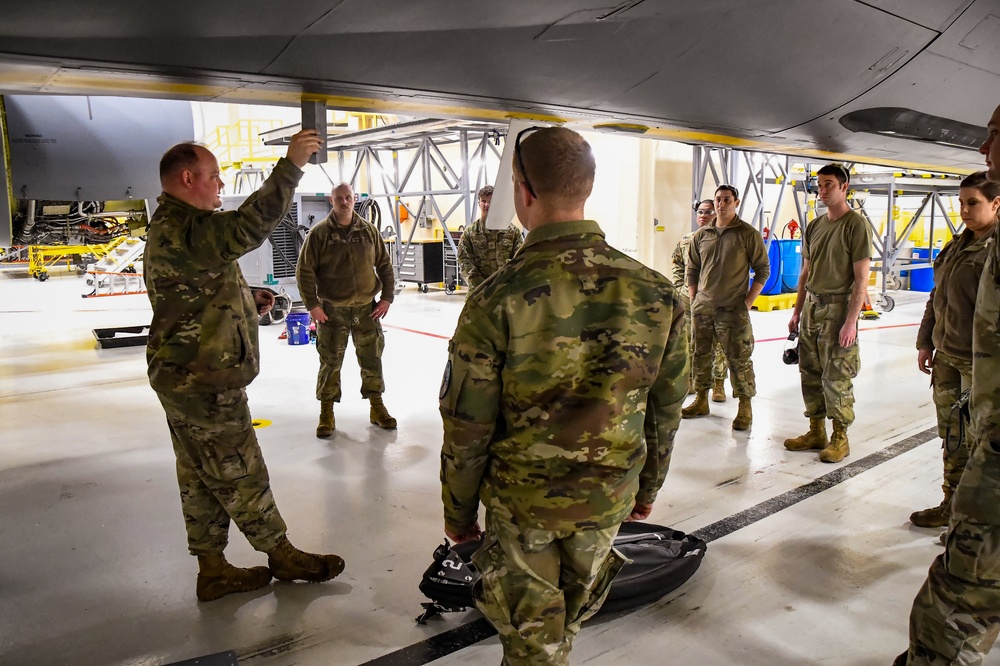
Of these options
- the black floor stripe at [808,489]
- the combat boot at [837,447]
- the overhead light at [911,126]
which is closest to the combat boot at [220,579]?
the black floor stripe at [808,489]

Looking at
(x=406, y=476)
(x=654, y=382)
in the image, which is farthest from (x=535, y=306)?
(x=406, y=476)

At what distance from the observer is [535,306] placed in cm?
150

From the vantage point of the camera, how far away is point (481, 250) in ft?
20.0

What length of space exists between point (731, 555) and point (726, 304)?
2.31 meters

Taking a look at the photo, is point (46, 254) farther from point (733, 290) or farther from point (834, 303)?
point (834, 303)

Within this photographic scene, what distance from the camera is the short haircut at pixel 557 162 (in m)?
1.52

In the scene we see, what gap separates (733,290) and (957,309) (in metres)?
1.90

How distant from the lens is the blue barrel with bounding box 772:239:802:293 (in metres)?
11.8

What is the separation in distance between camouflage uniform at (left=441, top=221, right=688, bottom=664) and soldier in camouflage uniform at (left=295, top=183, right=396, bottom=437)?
341 cm

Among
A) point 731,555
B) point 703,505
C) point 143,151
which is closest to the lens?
point 731,555

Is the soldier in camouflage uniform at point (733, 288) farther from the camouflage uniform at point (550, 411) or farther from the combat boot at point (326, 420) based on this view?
the camouflage uniform at point (550, 411)

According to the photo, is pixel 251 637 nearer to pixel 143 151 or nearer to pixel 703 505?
pixel 703 505

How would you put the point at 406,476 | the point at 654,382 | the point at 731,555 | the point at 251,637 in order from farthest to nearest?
the point at 406,476 < the point at 731,555 < the point at 251,637 < the point at 654,382

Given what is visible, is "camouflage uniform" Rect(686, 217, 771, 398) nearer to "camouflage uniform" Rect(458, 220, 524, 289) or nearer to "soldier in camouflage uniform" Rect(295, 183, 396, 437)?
"camouflage uniform" Rect(458, 220, 524, 289)
